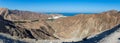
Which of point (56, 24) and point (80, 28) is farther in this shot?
point (56, 24)

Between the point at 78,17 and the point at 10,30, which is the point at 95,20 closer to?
the point at 78,17

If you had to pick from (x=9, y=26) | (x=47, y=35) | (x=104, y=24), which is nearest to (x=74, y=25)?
(x=104, y=24)

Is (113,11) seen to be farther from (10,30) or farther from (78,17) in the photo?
(10,30)

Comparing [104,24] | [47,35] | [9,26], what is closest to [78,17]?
[104,24]

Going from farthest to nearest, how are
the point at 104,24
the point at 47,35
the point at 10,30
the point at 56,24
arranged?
1. the point at 56,24
2. the point at 104,24
3. the point at 47,35
4. the point at 10,30

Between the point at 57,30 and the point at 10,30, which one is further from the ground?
the point at 10,30

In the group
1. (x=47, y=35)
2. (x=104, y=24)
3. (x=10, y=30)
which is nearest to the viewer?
(x=10, y=30)
